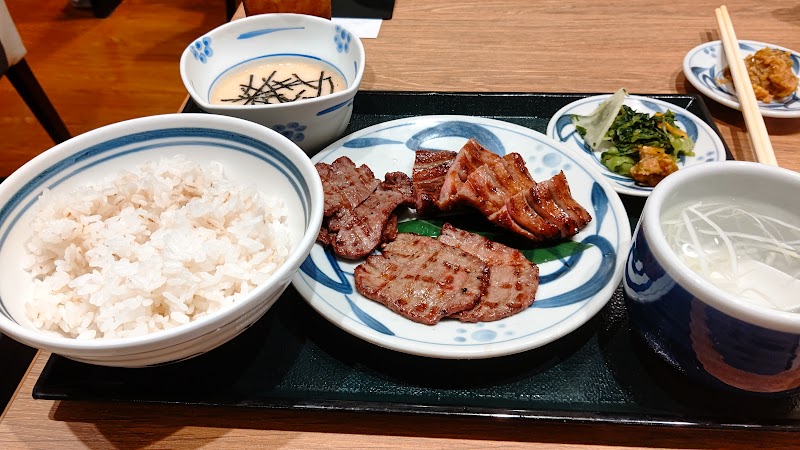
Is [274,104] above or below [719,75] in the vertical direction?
above

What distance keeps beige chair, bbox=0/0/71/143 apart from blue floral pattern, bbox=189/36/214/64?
1874 mm

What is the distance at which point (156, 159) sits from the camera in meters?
1.68

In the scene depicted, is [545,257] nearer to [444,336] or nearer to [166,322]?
[444,336]

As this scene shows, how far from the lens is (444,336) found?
55.8 inches

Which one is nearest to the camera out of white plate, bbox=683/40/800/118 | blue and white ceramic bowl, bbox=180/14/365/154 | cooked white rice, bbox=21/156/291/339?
cooked white rice, bbox=21/156/291/339

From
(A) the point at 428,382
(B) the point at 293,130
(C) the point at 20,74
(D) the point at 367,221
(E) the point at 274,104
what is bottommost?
(C) the point at 20,74

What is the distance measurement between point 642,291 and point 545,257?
0.41 m

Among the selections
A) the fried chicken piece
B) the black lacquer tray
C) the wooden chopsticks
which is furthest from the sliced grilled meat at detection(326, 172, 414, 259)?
the wooden chopsticks

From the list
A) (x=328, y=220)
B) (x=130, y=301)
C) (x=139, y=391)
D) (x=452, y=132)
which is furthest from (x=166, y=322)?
(x=452, y=132)

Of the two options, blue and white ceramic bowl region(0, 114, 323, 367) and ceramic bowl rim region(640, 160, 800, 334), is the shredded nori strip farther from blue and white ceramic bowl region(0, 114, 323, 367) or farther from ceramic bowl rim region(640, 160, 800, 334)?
ceramic bowl rim region(640, 160, 800, 334)

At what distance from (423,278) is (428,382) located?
0.31 metres

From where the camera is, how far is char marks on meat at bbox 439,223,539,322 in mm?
1479

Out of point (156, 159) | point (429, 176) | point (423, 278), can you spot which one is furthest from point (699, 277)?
point (156, 159)

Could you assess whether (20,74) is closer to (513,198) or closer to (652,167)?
(513,198)
